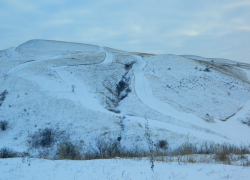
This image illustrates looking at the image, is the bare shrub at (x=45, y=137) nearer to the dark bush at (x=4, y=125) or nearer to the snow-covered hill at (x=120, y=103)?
the snow-covered hill at (x=120, y=103)

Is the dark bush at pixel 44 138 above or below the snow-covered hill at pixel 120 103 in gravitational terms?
below

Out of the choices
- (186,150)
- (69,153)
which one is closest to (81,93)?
(69,153)

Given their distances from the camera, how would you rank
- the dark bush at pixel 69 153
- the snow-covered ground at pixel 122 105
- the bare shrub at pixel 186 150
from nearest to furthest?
the dark bush at pixel 69 153 → the bare shrub at pixel 186 150 → the snow-covered ground at pixel 122 105

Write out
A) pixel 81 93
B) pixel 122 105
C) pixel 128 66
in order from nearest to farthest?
1. pixel 122 105
2. pixel 81 93
3. pixel 128 66

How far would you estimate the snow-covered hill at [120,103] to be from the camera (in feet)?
66.5

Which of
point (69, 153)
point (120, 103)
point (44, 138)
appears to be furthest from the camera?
point (120, 103)

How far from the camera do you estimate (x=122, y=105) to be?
1042 inches

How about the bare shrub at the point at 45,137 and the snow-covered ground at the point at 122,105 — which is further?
the snow-covered ground at the point at 122,105

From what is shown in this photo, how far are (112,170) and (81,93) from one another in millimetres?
20471

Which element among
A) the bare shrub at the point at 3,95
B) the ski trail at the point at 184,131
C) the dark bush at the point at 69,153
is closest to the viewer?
the dark bush at the point at 69,153

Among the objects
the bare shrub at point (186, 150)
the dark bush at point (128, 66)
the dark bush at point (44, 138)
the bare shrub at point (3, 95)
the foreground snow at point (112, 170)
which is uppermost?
the dark bush at point (128, 66)

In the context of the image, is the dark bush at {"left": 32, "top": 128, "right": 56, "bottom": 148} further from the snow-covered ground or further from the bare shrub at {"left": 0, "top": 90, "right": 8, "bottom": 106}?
the bare shrub at {"left": 0, "top": 90, "right": 8, "bottom": 106}

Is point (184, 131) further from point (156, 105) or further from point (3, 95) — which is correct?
point (3, 95)

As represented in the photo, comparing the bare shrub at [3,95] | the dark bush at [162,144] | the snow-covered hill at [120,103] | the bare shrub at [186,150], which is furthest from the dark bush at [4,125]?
the bare shrub at [186,150]
